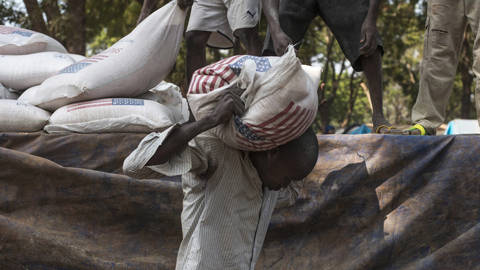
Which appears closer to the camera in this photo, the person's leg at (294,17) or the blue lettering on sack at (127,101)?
the blue lettering on sack at (127,101)

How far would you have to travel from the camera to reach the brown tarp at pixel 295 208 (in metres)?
2.31

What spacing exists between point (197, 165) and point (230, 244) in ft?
0.96

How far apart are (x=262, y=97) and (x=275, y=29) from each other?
3.50ft

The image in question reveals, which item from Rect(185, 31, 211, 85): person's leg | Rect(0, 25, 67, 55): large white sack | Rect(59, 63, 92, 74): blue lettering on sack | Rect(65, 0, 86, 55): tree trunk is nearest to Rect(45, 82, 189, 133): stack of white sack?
Rect(59, 63, 92, 74): blue lettering on sack

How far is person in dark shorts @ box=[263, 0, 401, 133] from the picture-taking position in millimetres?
2742

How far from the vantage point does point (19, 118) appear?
9.53 ft

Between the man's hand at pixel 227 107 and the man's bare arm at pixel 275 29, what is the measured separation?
0.87 metres

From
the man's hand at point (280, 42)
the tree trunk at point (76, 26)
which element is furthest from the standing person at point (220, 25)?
the tree trunk at point (76, 26)

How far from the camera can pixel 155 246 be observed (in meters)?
2.66

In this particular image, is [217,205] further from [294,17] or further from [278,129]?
[294,17]

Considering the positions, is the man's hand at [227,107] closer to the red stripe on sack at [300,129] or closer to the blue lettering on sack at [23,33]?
the red stripe on sack at [300,129]

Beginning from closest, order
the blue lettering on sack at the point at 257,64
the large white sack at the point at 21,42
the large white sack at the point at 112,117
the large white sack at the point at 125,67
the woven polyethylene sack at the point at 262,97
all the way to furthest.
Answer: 1. the woven polyethylene sack at the point at 262,97
2. the blue lettering on sack at the point at 257,64
3. the large white sack at the point at 112,117
4. the large white sack at the point at 125,67
5. the large white sack at the point at 21,42

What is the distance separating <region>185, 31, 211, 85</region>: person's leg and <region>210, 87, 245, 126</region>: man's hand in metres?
1.66

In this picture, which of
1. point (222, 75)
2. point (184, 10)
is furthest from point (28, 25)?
point (222, 75)
